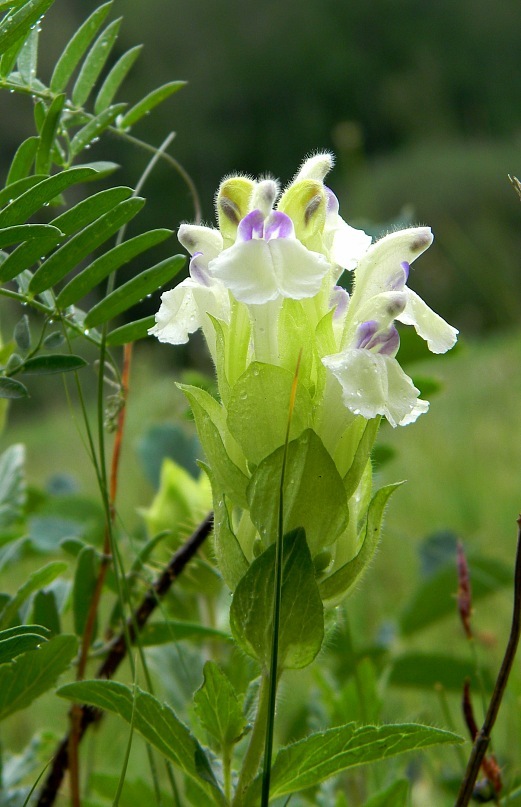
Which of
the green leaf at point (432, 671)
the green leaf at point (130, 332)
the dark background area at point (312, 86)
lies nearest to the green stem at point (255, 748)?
the green leaf at point (130, 332)

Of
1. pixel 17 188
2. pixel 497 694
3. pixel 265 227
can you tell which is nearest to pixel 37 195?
pixel 17 188

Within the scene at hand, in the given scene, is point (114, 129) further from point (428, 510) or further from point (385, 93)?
point (385, 93)

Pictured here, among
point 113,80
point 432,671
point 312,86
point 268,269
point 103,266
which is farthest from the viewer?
point 312,86

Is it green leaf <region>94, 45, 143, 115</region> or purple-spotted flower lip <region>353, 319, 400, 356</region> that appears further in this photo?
green leaf <region>94, 45, 143, 115</region>

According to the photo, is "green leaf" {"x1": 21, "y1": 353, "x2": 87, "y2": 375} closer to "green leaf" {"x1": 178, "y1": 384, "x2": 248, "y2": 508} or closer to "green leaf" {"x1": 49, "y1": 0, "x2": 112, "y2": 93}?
"green leaf" {"x1": 178, "y1": 384, "x2": 248, "y2": 508}

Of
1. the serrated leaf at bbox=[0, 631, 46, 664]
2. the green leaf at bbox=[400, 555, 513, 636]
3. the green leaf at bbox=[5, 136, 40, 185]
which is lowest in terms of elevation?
the green leaf at bbox=[400, 555, 513, 636]

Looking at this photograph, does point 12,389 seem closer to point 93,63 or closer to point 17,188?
point 17,188

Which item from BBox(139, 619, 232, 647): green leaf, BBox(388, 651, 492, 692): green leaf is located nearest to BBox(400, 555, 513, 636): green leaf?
BBox(388, 651, 492, 692): green leaf
